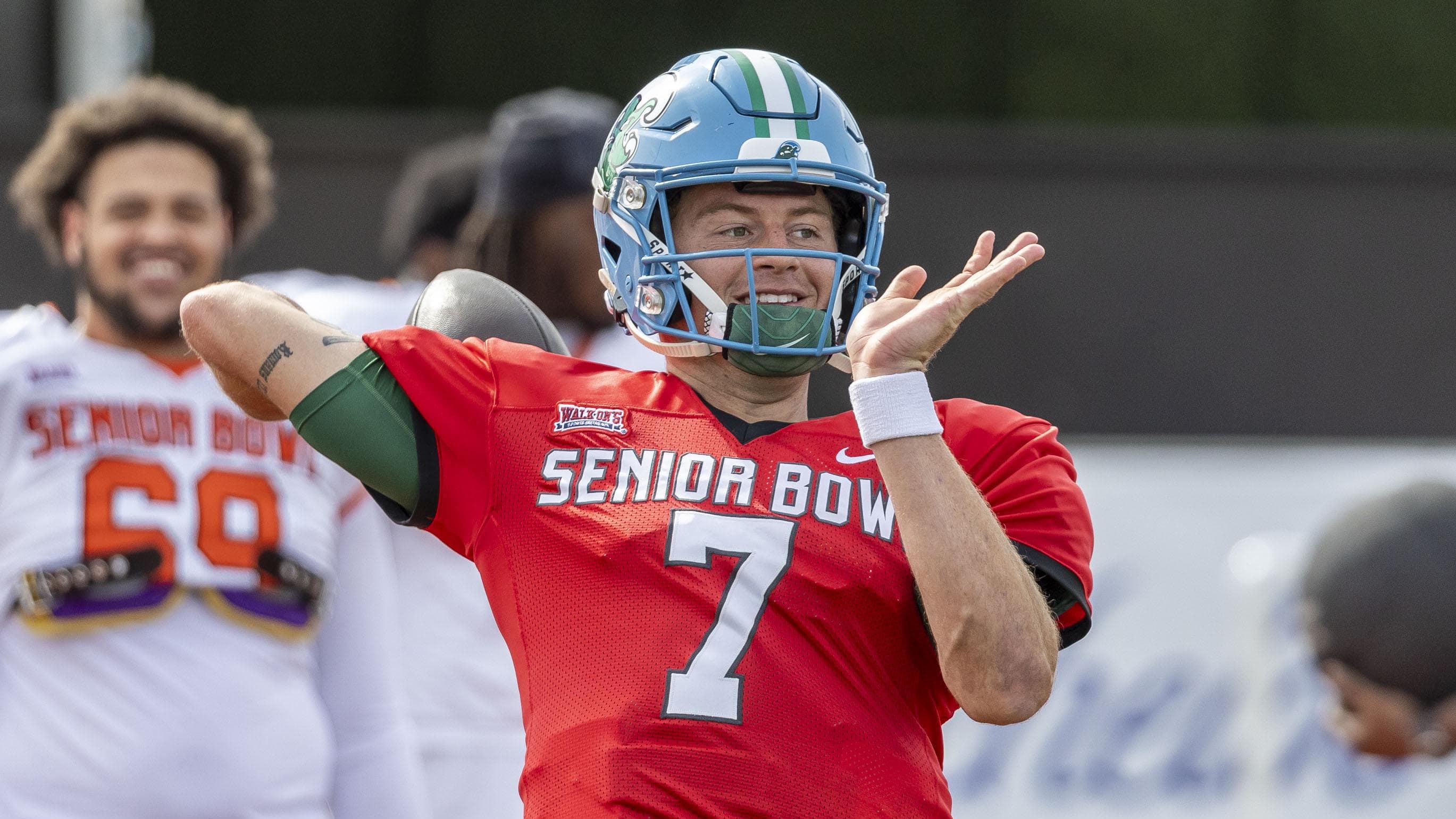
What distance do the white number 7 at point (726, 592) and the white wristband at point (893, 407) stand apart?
20 centimetres

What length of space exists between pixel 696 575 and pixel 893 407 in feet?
1.07

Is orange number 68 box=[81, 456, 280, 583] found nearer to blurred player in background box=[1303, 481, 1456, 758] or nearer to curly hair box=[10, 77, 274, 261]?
curly hair box=[10, 77, 274, 261]

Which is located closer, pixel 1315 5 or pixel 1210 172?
pixel 1210 172

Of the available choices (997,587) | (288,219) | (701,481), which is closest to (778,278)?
(701,481)

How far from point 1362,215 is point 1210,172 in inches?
25.4

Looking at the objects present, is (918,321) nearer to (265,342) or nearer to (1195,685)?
(265,342)

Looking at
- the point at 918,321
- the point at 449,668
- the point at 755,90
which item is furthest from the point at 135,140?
the point at 918,321

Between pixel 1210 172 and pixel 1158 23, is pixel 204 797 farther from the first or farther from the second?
pixel 1158 23

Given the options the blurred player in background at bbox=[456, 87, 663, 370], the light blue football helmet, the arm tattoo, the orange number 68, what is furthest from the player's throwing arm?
the blurred player in background at bbox=[456, 87, 663, 370]

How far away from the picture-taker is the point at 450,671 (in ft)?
13.2

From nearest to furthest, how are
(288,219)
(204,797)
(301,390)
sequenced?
(301,390) < (204,797) < (288,219)

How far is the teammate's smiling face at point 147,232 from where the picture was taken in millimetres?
3949

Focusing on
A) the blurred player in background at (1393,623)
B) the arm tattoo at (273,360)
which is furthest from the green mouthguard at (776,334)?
the blurred player in background at (1393,623)

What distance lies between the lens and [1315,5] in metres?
8.16
